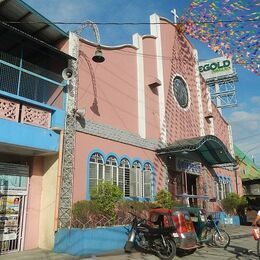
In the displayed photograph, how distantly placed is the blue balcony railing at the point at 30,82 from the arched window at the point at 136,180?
4656mm

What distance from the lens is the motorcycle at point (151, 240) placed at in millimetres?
9727

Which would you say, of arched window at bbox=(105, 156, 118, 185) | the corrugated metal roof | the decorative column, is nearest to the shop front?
arched window at bbox=(105, 156, 118, 185)

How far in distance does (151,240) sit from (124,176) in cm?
443

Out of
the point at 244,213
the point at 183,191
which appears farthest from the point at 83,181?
the point at 244,213

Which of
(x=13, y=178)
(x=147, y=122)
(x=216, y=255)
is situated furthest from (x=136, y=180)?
(x=13, y=178)

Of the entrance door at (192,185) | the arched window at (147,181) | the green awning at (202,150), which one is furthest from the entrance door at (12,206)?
the entrance door at (192,185)

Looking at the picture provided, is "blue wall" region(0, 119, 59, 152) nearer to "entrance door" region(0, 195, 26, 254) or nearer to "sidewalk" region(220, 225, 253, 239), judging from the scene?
"entrance door" region(0, 195, 26, 254)

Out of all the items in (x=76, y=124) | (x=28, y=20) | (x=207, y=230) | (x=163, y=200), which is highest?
(x=28, y=20)

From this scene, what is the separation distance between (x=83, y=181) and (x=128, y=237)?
2.70 metres

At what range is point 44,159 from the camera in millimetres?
11992

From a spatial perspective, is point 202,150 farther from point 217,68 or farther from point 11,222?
point 217,68

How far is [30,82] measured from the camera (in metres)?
11.7

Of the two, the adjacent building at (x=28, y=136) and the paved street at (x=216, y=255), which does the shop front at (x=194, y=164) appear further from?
the adjacent building at (x=28, y=136)

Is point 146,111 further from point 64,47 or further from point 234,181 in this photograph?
point 234,181
